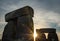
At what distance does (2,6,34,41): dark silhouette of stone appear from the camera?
7160mm

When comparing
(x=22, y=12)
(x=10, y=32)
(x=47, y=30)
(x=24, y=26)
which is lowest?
(x=10, y=32)

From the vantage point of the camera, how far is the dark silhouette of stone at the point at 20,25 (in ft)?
23.5

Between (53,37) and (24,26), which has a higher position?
(24,26)

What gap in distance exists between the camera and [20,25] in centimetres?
734

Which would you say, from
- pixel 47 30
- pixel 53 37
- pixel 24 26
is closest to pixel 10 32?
pixel 24 26

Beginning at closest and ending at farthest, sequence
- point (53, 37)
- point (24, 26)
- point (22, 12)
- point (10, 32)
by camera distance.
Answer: point (24, 26) < point (22, 12) < point (10, 32) < point (53, 37)

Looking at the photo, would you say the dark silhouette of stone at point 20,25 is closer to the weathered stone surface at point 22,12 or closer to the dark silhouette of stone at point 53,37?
the weathered stone surface at point 22,12

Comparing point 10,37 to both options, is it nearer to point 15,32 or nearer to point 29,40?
point 15,32

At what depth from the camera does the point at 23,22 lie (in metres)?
7.29

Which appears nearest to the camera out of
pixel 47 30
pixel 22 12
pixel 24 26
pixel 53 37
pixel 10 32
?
pixel 24 26

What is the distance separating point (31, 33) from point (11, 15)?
1598 mm

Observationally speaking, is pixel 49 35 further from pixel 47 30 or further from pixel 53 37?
pixel 47 30

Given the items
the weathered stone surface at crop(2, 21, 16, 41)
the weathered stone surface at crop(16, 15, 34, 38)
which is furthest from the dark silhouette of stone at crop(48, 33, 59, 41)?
the weathered stone surface at crop(16, 15, 34, 38)

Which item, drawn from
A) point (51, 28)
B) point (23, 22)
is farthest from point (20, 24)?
point (51, 28)
